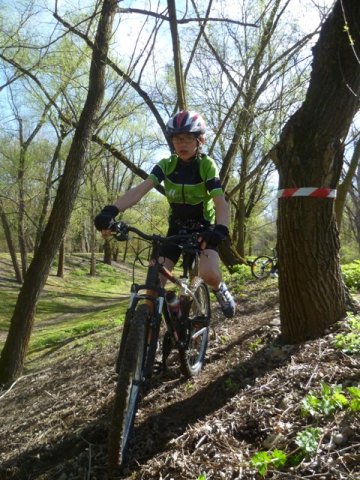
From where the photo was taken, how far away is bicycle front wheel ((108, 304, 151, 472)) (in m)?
2.53

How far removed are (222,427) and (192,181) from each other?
216cm

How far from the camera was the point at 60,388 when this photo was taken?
17.7 feet

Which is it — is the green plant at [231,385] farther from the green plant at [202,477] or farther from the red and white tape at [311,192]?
the red and white tape at [311,192]

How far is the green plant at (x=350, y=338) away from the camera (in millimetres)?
3402

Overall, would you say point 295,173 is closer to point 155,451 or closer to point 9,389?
point 155,451

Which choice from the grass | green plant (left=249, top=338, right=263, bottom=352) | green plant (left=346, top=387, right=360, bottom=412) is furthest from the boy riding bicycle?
the grass

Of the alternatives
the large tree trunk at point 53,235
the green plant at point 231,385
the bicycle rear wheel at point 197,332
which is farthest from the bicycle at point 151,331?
the large tree trunk at point 53,235

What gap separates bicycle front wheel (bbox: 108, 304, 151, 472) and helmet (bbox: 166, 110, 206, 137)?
1693 mm

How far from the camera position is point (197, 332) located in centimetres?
404

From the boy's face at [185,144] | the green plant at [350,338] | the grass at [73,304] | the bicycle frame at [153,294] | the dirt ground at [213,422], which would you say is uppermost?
the boy's face at [185,144]

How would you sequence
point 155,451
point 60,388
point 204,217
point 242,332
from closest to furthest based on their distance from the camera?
point 155,451 → point 204,217 → point 242,332 → point 60,388

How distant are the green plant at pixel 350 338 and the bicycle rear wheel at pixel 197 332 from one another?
1222mm

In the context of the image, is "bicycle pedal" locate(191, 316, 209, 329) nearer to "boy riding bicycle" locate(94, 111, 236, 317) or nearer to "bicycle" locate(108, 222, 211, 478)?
"bicycle" locate(108, 222, 211, 478)

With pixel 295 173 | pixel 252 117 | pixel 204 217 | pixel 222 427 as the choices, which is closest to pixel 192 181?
pixel 204 217
